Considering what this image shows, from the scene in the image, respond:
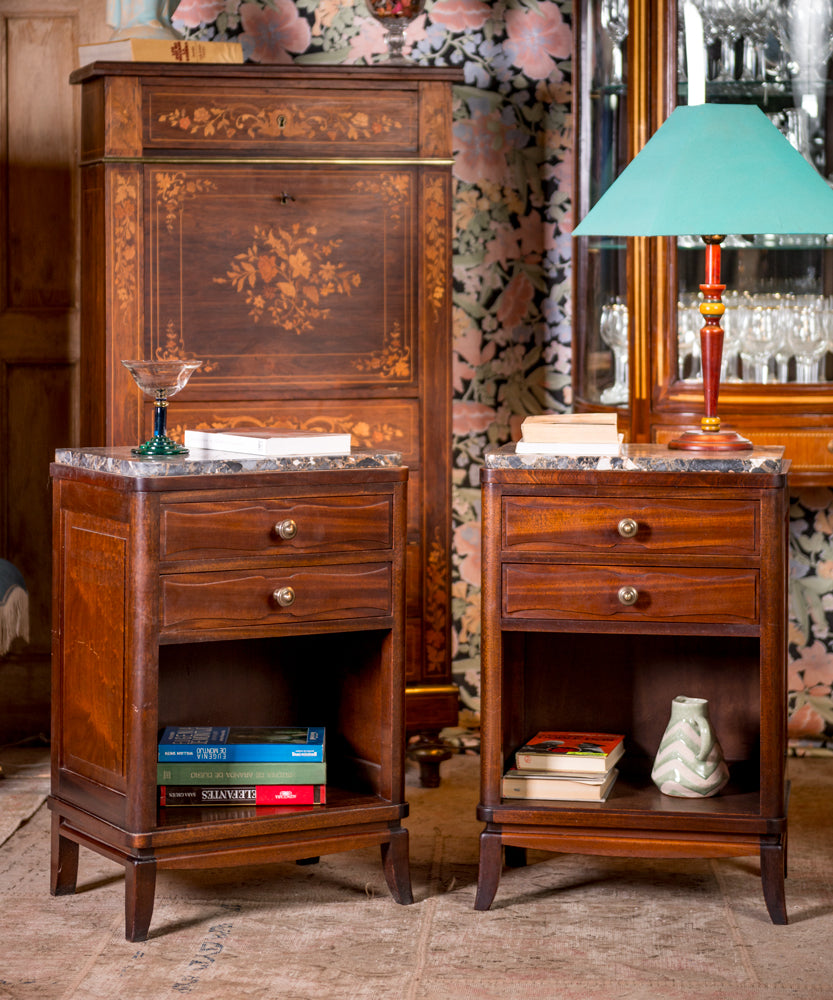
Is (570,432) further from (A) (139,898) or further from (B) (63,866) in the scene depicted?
(B) (63,866)

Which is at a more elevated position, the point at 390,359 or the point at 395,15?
the point at 395,15

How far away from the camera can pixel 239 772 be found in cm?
263

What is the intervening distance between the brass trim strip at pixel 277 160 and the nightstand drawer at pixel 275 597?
1140 mm

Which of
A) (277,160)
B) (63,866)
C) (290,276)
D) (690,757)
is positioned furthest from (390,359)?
(63,866)

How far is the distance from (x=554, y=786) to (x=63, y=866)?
0.93 m

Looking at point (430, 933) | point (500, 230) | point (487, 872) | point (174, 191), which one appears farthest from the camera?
point (500, 230)

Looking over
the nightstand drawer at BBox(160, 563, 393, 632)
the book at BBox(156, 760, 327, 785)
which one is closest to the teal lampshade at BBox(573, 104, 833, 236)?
the nightstand drawer at BBox(160, 563, 393, 632)

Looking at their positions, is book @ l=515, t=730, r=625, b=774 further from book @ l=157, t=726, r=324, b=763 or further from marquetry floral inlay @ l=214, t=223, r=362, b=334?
marquetry floral inlay @ l=214, t=223, r=362, b=334

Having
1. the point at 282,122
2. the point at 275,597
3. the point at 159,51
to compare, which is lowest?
the point at 275,597

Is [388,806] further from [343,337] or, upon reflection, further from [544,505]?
[343,337]

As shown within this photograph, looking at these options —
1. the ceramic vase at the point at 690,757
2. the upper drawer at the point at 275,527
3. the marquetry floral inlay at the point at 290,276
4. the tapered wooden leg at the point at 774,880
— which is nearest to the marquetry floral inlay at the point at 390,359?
the marquetry floral inlay at the point at 290,276

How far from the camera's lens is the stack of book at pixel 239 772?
103 inches

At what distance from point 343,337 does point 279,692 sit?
912 millimetres

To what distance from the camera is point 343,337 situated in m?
3.38
